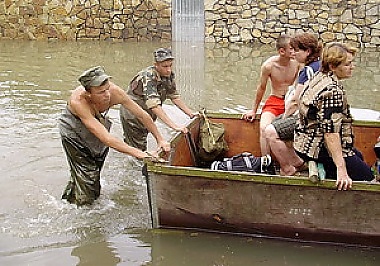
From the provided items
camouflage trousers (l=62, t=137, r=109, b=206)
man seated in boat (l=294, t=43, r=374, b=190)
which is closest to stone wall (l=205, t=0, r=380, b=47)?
camouflage trousers (l=62, t=137, r=109, b=206)

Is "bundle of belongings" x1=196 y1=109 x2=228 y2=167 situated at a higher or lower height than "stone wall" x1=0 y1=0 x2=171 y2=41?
lower

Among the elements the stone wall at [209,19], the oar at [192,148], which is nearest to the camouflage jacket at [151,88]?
the oar at [192,148]

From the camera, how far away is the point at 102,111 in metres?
5.43

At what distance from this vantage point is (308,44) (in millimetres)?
5133

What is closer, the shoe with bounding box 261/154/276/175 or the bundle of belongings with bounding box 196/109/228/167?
the shoe with bounding box 261/154/276/175

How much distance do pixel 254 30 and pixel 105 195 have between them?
10511mm

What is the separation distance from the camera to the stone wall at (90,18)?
53.9 feet

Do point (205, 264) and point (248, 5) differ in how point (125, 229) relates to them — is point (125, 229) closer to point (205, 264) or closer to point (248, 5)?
point (205, 264)

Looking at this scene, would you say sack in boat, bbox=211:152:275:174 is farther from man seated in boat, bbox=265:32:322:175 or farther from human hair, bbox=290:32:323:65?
human hair, bbox=290:32:323:65

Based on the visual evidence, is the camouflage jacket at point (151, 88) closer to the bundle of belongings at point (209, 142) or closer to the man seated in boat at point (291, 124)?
the bundle of belongings at point (209, 142)

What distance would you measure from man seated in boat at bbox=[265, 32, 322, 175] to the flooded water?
2.63 ft

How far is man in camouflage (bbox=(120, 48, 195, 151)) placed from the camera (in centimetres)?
589

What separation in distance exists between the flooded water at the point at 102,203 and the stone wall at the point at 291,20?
274 cm

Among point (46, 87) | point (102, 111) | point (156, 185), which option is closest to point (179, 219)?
point (156, 185)
